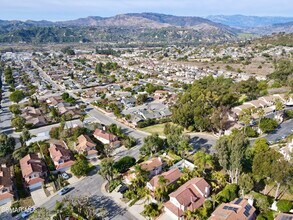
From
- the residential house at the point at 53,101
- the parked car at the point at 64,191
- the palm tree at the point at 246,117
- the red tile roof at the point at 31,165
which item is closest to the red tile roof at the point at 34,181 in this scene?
the red tile roof at the point at 31,165

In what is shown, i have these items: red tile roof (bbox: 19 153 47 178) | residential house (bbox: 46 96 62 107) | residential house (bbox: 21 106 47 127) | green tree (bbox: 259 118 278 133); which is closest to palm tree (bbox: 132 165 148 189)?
red tile roof (bbox: 19 153 47 178)

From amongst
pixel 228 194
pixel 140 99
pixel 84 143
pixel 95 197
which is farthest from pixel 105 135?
pixel 140 99

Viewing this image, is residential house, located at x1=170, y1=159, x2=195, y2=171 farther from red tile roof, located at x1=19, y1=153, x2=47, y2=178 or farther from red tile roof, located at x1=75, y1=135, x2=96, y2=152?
red tile roof, located at x1=19, y1=153, x2=47, y2=178

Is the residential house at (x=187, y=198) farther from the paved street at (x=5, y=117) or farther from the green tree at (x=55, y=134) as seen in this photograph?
the paved street at (x=5, y=117)

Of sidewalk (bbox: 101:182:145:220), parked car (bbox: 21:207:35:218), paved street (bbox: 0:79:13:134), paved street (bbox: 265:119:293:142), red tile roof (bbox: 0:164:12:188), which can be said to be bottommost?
paved street (bbox: 0:79:13:134)

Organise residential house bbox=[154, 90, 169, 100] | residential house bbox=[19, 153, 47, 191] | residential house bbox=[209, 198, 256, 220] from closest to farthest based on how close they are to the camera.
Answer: residential house bbox=[209, 198, 256, 220], residential house bbox=[19, 153, 47, 191], residential house bbox=[154, 90, 169, 100]

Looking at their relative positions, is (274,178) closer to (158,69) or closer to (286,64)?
(286,64)
